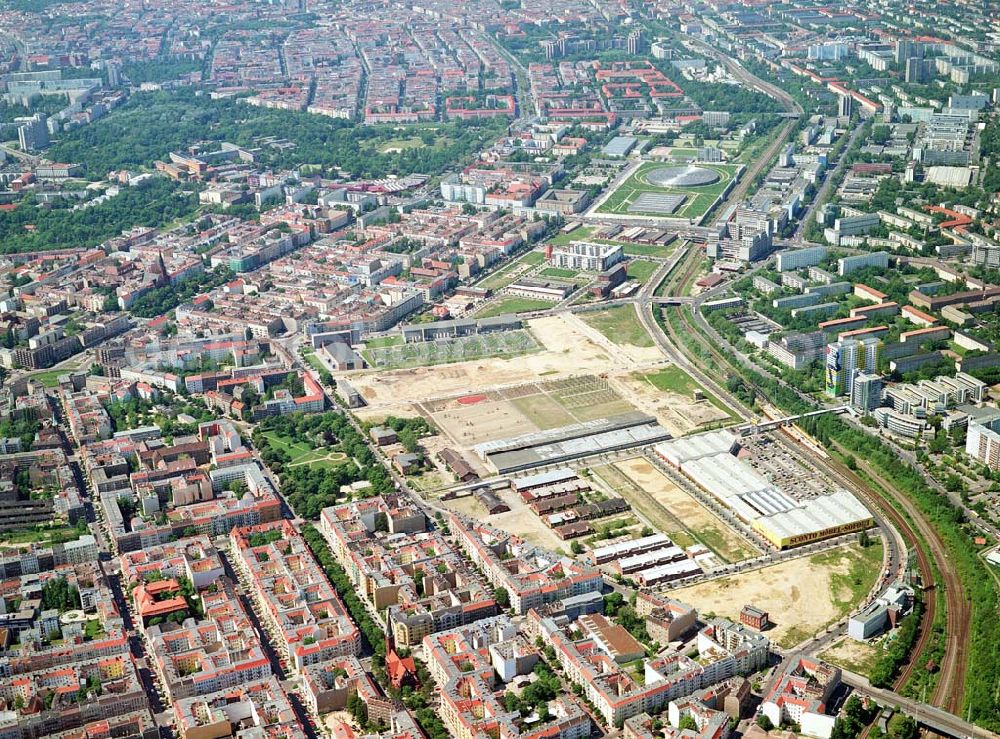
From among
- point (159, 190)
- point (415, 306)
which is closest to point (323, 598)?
point (415, 306)

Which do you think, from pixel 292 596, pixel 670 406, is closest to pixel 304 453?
pixel 292 596

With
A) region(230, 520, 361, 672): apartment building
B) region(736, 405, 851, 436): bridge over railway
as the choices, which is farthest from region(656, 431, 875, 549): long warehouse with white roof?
region(230, 520, 361, 672): apartment building

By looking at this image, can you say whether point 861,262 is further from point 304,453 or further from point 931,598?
point 304,453

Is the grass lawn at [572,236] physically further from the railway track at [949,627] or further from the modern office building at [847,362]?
the railway track at [949,627]

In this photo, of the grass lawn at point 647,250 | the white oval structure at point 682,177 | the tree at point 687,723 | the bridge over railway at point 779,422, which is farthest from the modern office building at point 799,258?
the tree at point 687,723

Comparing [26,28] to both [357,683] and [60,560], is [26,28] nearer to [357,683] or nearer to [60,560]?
[60,560]

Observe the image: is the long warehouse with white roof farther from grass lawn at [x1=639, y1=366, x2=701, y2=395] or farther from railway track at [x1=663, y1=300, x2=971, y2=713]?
grass lawn at [x1=639, y1=366, x2=701, y2=395]
